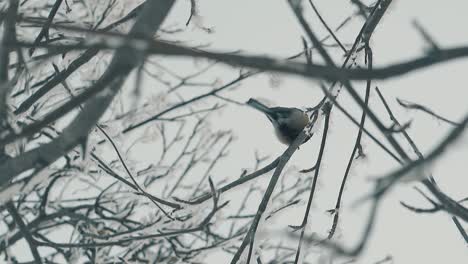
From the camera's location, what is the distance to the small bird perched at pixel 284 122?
3.92 metres

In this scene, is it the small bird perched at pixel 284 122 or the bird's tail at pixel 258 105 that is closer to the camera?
the bird's tail at pixel 258 105

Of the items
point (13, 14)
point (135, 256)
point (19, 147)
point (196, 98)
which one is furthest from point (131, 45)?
point (135, 256)

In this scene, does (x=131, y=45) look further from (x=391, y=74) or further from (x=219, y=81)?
(x=219, y=81)

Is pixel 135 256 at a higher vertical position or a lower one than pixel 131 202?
lower

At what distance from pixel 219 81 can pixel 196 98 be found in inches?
21.3

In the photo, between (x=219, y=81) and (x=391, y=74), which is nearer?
(x=391, y=74)

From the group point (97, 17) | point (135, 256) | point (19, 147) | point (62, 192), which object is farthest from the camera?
point (62, 192)

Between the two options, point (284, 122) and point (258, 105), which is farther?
point (284, 122)

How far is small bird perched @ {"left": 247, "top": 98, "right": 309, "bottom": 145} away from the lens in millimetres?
3918

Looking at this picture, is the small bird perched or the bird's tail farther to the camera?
the small bird perched

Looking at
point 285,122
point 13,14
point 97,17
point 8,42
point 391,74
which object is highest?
point 97,17

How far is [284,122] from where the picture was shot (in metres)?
3.97

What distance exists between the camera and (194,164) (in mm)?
5984

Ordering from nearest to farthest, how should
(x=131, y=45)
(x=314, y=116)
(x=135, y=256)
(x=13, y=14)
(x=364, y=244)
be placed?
(x=131, y=45)
(x=364, y=244)
(x=13, y=14)
(x=314, y=116)
(x=135, y=256)
